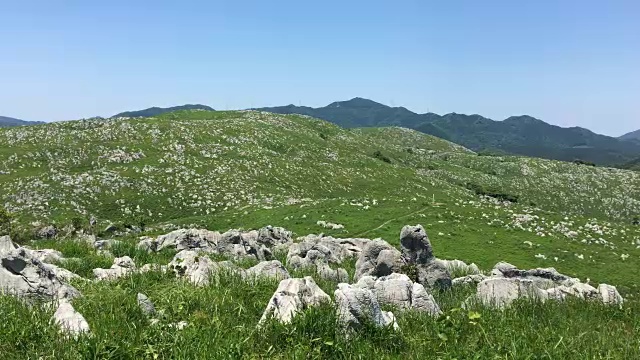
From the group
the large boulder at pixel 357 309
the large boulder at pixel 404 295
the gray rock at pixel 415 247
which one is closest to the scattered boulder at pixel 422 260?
the gray rock at pixel 415 247

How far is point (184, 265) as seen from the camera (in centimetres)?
1374

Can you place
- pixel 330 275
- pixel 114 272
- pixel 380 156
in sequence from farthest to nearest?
pixel 380 156 < pixel 330 275 < pixel 114 272

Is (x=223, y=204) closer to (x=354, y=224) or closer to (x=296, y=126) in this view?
(x=354, y=224)

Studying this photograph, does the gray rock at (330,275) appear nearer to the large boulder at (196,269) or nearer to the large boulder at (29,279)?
the large boulder at (196,269)

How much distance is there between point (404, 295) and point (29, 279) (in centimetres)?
932

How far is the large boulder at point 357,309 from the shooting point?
25.4ft

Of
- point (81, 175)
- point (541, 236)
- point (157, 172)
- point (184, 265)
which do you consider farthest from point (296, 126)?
point (184, 265)

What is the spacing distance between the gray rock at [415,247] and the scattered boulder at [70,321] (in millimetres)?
15212

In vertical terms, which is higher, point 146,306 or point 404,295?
point 146,306

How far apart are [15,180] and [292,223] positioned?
50733 millimetres

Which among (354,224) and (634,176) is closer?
(354,224)

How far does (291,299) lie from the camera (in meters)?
8.66

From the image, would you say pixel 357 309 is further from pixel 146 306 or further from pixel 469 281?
pixel 469 281

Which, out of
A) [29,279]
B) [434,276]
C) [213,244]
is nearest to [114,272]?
[29,279]
